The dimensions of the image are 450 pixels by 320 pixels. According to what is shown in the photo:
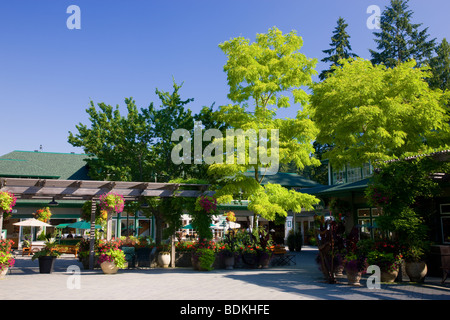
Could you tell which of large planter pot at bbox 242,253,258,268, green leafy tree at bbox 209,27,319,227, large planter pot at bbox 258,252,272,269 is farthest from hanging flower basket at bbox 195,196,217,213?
large planter pot at bbox 258,252,272,269

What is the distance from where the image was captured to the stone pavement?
9875 mm

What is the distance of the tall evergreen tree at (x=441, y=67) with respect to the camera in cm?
4197

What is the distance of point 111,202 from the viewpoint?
15.7m

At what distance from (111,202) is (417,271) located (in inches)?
446

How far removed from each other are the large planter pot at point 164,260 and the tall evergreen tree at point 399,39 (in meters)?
37.2

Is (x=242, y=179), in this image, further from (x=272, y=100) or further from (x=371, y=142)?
(x=371, y=142)

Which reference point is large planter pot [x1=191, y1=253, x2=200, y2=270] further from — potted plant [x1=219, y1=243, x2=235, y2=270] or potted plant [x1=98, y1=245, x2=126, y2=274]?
potted plant [x1=98, y1=245, x2=126, y2=274]

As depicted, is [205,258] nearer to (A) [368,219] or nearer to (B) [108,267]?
(B) [108,267]
